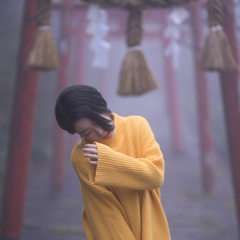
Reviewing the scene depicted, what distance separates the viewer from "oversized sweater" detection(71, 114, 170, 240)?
0.69 meters

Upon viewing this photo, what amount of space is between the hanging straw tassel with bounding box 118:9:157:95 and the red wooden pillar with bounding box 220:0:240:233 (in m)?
0.75

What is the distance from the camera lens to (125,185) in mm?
688

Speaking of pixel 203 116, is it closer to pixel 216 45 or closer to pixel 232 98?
pixel 232 98

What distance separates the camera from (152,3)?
58.9 inches

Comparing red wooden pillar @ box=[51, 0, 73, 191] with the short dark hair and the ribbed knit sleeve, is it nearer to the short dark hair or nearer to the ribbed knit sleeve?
the short dark hair

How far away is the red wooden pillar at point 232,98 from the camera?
184cm

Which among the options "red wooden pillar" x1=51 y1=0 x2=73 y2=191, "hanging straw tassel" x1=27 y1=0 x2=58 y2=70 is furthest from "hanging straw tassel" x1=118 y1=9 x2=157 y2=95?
"red wooden pillar" x1=51 y1=0 x2=73 y2=191

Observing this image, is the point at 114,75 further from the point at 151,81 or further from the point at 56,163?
the point at 151,81

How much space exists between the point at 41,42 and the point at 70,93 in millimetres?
976

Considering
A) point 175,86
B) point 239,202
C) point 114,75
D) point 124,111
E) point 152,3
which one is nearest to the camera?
point 152,3

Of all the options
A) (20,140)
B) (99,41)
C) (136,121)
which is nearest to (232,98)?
(99,41)

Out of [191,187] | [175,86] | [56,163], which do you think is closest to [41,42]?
[56,163]

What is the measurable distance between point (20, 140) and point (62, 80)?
6.05 ft

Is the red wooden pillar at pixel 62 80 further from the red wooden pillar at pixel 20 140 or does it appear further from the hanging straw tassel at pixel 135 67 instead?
the hanging straw tassel at pixel 135 67
